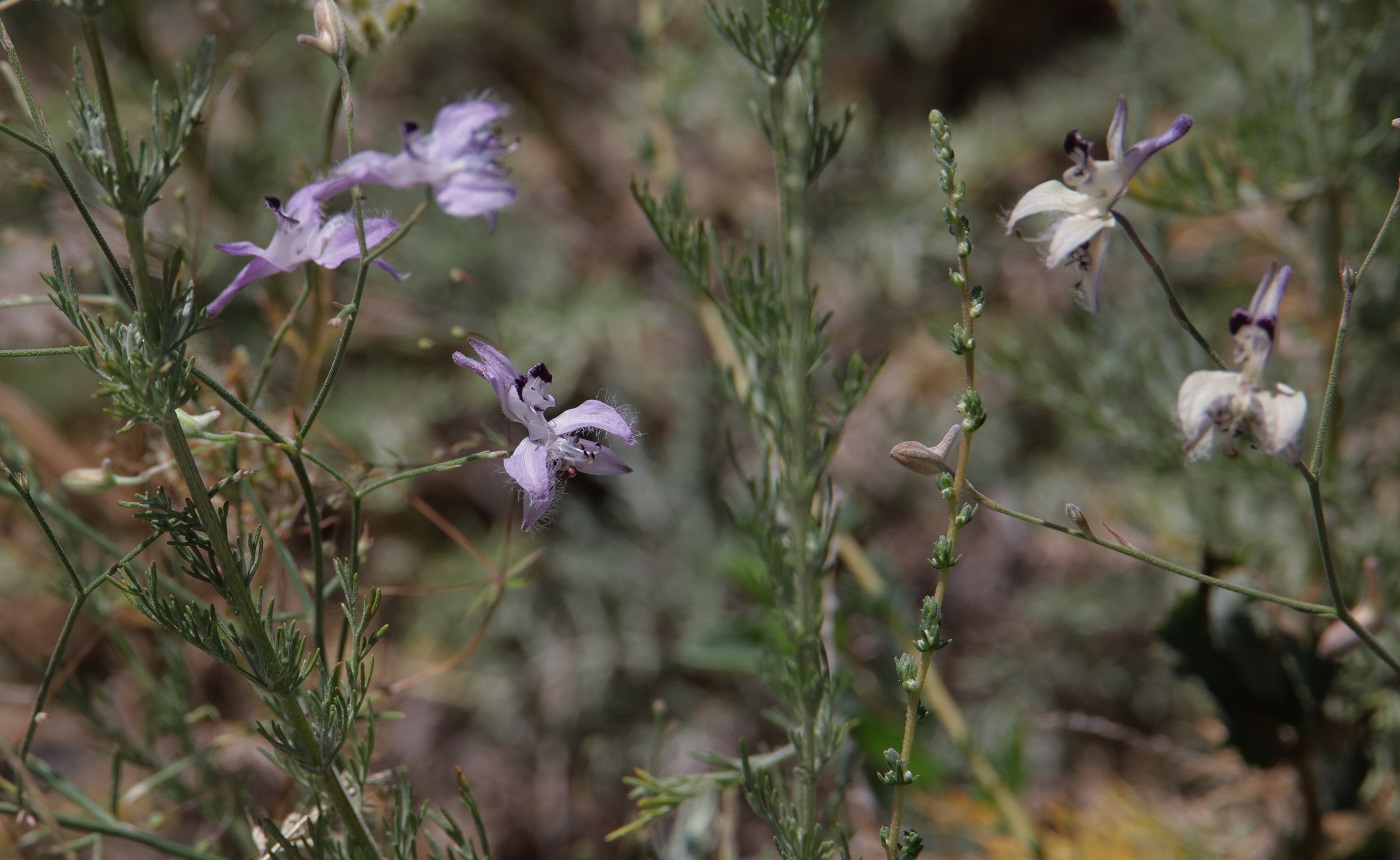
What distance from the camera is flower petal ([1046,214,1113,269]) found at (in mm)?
697

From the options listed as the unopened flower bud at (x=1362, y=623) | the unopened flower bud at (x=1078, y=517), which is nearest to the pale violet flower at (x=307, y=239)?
Result: the unopened flower bud at (x=1078, y=517)

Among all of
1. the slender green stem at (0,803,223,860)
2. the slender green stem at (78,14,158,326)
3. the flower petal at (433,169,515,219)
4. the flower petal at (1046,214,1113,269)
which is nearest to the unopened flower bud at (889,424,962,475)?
the flower petal at (1046,214,1113,269)

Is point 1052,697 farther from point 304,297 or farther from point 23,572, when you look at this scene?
point 23,572

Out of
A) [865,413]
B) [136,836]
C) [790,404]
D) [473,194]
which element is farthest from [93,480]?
[865,413]

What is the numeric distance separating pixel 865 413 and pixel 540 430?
166 cm

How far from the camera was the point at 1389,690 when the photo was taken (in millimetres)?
1352

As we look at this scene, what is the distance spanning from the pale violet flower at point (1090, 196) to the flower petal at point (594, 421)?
278mm

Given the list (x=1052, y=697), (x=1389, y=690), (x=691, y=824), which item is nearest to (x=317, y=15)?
(x=691, y=824)

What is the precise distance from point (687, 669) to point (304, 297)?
1.39m

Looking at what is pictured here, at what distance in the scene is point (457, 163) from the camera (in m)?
0.88

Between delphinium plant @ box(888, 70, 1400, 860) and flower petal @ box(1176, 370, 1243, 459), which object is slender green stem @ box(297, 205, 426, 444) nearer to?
delphinium plant @ box(888, 70, 1400, 860)

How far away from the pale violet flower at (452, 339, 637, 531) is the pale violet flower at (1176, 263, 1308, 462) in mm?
342

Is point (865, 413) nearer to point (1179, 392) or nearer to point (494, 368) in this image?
point (1179, 392)

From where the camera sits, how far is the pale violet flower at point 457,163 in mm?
848
